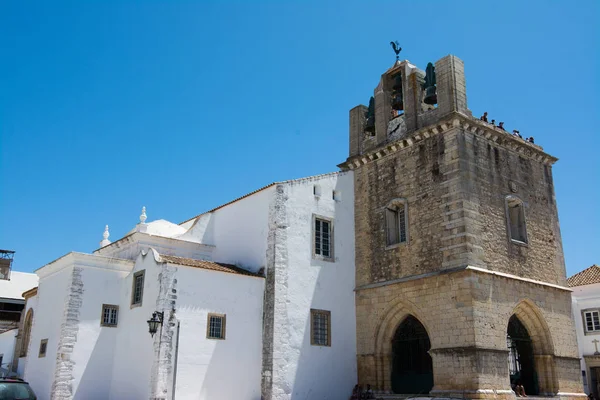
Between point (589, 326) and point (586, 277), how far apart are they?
238 centimetres

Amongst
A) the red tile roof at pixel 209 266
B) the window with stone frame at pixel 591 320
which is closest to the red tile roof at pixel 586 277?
the window with stone frame at pixel 591 320

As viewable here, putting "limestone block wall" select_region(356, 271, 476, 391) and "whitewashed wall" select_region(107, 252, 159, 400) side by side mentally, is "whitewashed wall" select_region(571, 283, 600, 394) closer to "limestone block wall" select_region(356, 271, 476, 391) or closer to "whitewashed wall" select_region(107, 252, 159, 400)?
"limestone block wall" select_region(356, 271, 476, 391)

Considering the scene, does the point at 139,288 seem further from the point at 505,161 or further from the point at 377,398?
the point at 505,161

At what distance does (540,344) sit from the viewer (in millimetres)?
18250

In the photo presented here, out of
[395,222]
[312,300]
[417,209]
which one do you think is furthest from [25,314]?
[417,209]

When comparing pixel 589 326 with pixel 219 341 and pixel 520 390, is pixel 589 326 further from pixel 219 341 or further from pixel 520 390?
pixel 219 341

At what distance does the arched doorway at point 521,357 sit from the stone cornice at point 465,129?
19.3 feet

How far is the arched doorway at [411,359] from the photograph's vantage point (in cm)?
1823

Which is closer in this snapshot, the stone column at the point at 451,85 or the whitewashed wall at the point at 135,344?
the whitewashed wall at the point at 135,344

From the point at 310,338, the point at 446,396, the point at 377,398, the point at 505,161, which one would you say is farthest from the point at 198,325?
the point at 505,161

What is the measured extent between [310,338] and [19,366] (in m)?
12.0

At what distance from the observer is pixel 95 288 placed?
733 inches

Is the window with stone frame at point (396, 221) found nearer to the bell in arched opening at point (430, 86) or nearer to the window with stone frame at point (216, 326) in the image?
the bell in arched opening at point (430, 86)

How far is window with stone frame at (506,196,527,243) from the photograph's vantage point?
62.0ft
